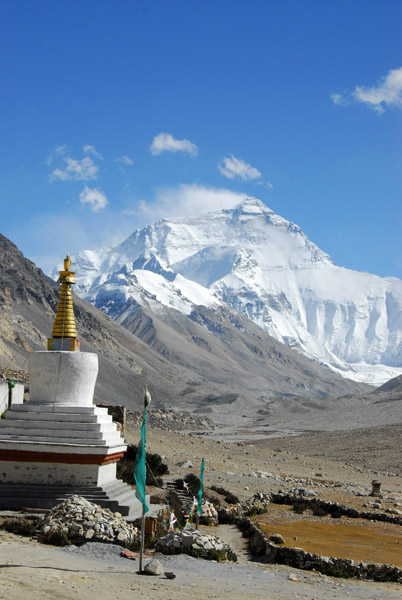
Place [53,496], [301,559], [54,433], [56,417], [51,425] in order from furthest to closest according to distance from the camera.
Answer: [56,417]
[51,425]
[54,433]
[53,496]
[301,559]

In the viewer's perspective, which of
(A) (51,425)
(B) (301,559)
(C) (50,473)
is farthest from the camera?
(A) (51,425)

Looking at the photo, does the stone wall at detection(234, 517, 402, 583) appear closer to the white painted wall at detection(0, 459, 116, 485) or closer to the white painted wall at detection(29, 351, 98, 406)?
the white painted wall at detection(0, 459, 116, 485)

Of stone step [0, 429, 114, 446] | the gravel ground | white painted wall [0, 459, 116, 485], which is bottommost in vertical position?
the gravel ground

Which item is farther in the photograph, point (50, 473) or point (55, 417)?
point (55, 417)

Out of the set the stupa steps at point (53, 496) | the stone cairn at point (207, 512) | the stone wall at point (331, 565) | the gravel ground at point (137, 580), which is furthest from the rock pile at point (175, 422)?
the gravel ground at point (137, 580)

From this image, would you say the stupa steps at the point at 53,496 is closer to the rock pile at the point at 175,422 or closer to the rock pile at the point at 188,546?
the rock pile at the point at 188,546

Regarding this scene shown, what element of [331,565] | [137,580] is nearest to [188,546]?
[331,565]

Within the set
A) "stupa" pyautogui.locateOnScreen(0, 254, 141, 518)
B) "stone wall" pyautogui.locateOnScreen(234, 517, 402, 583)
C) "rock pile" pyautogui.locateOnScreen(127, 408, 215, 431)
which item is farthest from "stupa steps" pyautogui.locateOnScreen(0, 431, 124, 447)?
"rock pile" pyautogui.locateOnScreen(127, 408, 215, 431)

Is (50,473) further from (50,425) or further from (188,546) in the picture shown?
(188,546)

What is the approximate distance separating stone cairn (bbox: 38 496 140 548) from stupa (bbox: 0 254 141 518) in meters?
1.48

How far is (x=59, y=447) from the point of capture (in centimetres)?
1631

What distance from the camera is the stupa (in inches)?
635

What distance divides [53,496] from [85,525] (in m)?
2.43

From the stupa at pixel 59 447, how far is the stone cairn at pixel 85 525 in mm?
1476
